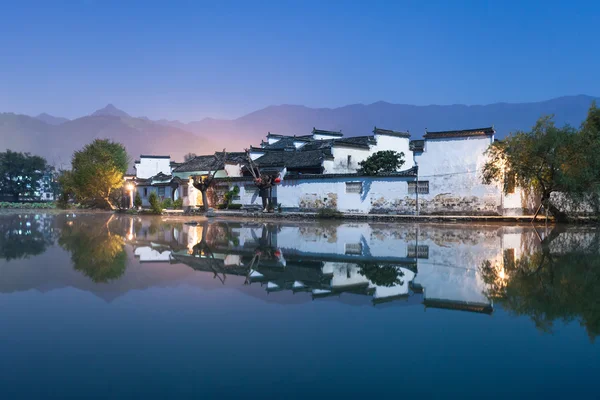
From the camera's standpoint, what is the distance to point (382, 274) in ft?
32.5

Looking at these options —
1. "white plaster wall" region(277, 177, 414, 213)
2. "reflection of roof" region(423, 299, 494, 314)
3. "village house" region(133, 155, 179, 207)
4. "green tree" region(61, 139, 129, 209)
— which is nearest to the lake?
"reflection of roof" region(423, 299, 494, 314)

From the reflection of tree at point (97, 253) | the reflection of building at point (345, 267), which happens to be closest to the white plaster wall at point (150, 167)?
the reflection of tree at point (97, 253)

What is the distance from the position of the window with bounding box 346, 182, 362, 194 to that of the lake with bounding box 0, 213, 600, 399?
1638 cm

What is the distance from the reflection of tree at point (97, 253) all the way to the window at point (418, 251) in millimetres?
6956

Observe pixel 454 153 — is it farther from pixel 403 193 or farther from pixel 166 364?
pixel 166 364

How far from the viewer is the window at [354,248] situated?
13.4 meters

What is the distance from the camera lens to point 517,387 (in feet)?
14.3

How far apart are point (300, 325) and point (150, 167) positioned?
42.3 metres

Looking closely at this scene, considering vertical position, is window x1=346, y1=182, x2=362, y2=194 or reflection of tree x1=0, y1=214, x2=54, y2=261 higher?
window x1=346, y1=182, x2=362, y2=194

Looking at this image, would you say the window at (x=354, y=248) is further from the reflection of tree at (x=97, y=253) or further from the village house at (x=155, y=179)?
the village house at (x=155, y=179)

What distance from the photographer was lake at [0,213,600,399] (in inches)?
175

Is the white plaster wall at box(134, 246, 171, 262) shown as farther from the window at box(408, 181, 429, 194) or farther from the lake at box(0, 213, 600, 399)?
the window at box(408, 181, 429, 194)

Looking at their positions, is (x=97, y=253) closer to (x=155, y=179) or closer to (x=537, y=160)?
(x=537, y=160)

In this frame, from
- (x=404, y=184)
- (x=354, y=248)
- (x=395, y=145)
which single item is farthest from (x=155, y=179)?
(x=354, y=248)
